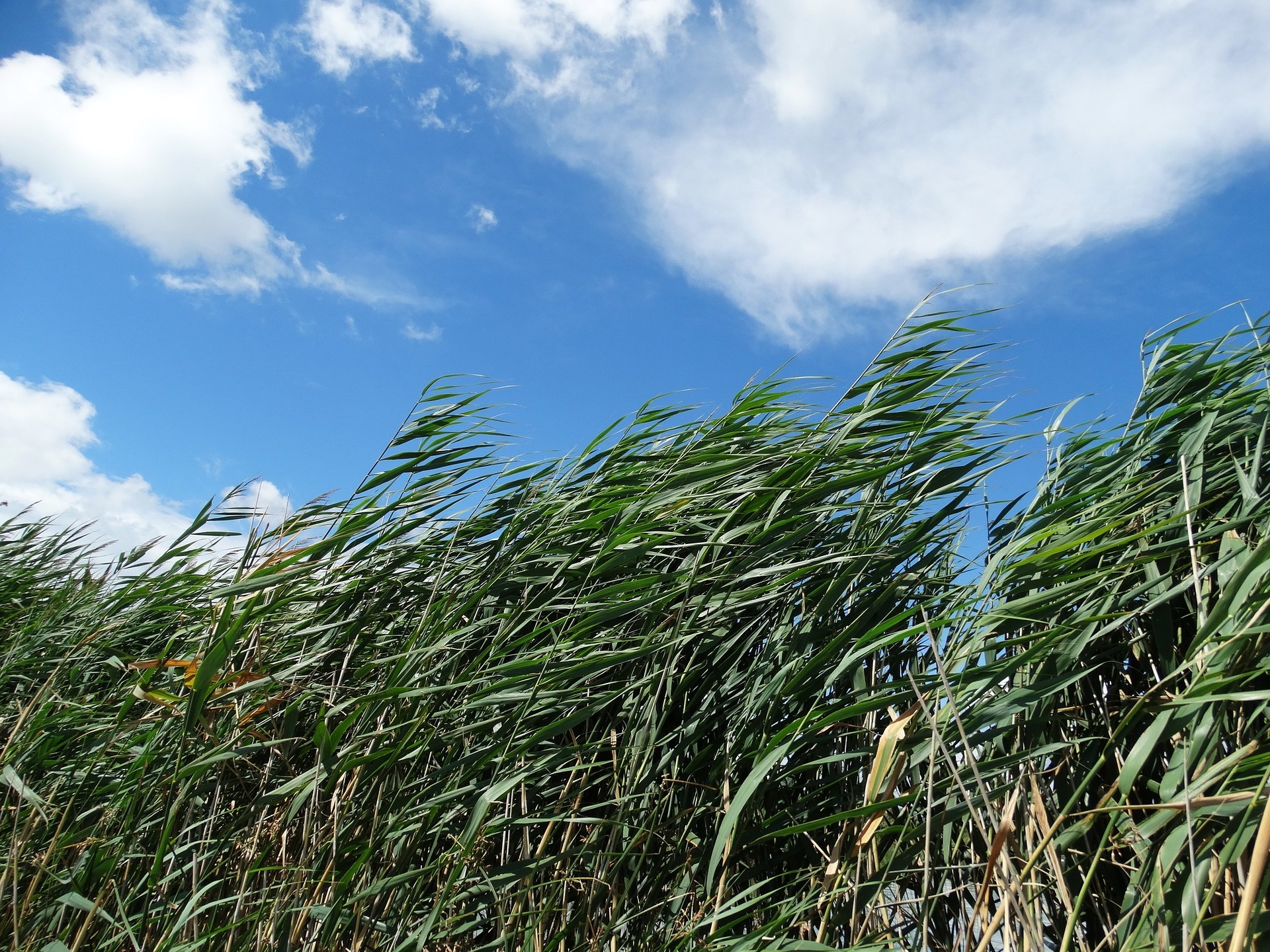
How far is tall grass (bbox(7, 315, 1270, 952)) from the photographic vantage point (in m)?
1.75

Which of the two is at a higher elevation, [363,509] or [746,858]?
[363,509]

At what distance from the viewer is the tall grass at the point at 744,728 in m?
1.75

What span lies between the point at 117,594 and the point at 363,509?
111 centimetres

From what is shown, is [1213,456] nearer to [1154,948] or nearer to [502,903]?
[1154,948]

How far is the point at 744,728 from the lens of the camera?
6.94 feet

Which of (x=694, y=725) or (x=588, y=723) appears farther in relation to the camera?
(x=588, y=723)

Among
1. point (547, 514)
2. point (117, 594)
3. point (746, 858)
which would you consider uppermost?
point (547, 514)

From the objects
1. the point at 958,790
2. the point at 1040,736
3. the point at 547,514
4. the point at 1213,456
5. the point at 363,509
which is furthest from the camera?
the point at 363,509

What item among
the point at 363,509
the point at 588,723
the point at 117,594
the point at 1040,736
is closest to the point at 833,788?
the point at 1040,736

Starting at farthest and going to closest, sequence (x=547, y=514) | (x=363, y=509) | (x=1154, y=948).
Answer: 1. (x=363, y=509)
2. (x=547, y=514)
3. (x=1154, y=948)

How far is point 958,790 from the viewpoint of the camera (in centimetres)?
181

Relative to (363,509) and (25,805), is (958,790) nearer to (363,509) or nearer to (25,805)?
(363,509)

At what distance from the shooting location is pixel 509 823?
79.0 inches

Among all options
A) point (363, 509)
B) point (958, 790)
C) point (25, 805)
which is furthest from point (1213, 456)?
point (25, 805)
